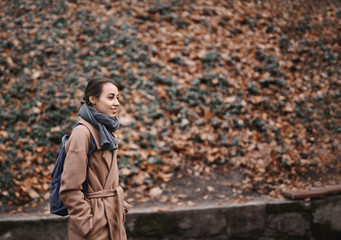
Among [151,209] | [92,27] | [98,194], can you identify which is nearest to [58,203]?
[98,194]

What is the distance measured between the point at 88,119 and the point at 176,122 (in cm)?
292

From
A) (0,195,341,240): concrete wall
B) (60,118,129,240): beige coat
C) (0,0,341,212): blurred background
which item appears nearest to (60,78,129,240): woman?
(60,118,129,240): beige coat

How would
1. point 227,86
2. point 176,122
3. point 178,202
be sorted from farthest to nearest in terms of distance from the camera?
point 227,86 → point 176,122 → point 178,202

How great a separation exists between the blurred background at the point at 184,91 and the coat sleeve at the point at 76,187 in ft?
6.57

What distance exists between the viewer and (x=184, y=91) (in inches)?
204

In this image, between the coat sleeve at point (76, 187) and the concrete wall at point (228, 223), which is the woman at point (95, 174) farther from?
the concrete wall at point (228, 223)

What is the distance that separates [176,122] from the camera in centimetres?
477

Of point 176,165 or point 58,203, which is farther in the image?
point 176,165

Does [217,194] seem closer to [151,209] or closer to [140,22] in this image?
[151,209]

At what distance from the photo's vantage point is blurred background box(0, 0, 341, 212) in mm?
4062

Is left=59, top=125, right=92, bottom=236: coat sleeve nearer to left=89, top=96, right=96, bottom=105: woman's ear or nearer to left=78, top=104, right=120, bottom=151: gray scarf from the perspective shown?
left=78, top=104, right=120, bottom=151: gray scarf

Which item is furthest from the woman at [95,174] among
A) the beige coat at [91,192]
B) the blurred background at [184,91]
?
the blurred background at [184,91]

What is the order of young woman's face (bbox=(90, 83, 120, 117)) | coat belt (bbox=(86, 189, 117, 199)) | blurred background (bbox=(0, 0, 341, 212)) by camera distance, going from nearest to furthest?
coat belt (bbox=(86, 189, 117, 199))
young woman's face (bbox=(90, 83, 120, 117))
blurred background (bbox=(0, 0, 341, 212))

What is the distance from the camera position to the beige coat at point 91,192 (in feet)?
5.71
